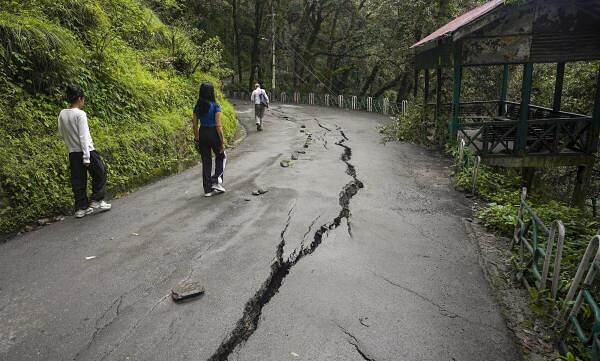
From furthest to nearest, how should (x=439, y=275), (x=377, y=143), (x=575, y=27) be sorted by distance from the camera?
(x=377, y=143)
(x=575, y=27)
(x=439, y=275)

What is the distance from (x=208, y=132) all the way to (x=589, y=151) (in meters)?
9.82

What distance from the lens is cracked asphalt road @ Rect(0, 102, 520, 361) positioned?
338cm

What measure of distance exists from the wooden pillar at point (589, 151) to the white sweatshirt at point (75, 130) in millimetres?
11141

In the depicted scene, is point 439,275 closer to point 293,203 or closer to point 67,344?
point 293,203

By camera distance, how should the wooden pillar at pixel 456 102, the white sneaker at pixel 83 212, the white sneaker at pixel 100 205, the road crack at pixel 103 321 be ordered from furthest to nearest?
the wooden pillar at pixel 456 102 → the white sneaker at pixel 100 205 → the white sneaker at pixel 83 212 → the road crack at pixel 103 321

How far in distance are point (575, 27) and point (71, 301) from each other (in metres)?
11.9

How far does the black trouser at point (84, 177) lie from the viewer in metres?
5.90

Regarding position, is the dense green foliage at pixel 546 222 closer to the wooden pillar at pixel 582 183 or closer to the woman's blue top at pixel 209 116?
the wooden pillar at pixel 582 183

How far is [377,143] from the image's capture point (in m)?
14.0

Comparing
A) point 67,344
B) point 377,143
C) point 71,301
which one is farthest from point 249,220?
point 377,143

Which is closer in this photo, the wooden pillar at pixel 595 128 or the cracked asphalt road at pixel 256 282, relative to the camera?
the cracked asphalt road at pixel 256 282

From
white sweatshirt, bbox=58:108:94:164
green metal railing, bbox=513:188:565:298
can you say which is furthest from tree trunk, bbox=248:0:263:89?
green metal railing, bbox=513:188:565:298

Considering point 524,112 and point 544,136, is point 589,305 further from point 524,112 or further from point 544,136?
point 544,136

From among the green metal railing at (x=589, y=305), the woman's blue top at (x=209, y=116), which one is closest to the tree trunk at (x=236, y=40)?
the woman's blue top at (x=209, y=116)
